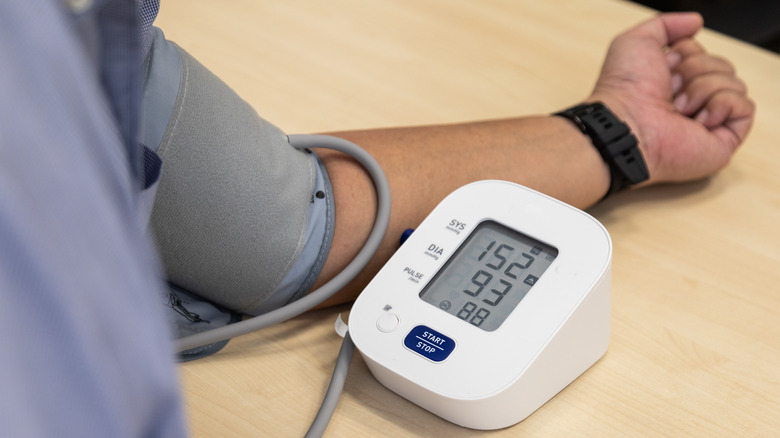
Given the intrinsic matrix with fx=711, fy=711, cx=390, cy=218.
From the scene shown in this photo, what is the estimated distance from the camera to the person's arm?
56 cm

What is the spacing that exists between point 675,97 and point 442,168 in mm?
292

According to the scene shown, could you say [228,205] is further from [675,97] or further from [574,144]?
[675,97]

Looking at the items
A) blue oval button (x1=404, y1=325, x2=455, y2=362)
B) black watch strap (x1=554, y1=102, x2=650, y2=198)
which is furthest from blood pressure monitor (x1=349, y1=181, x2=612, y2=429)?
black watch strap (x1=554, y1=102, x2=650, y2=198)

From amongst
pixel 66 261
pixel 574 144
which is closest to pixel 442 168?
pixel 574 144

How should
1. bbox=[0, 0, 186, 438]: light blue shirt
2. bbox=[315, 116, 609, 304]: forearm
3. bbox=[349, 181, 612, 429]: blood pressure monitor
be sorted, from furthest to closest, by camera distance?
bbox=[315, 116, 609, 304]: forearm
bbox=[349, 181, 612, 429]: blood pressure monitor
bbox=[0, 0, 186, 438]: light blue shirt

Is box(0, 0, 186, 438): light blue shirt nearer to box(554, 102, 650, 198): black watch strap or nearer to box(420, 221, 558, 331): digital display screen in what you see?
box(420, 221, 558, 331): digital display screen

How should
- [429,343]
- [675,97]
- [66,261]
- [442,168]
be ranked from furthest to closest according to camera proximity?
[675,97] → [442,168] → [429,343] → [66,261]

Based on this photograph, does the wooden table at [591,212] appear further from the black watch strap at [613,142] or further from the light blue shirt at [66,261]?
the light blue shirt at [66,261]

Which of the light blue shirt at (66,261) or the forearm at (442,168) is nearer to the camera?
the light blue shirt at (66,261)

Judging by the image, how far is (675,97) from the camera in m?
0.73

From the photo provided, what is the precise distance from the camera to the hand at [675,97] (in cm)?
65

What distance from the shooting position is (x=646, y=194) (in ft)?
2.17

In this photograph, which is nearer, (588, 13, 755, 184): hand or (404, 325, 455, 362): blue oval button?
(404, 325, 455, 362): blue oval button

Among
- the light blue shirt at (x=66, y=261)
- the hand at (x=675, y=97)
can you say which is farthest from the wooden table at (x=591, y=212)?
the light blue shirt at (x=66, y=261)
